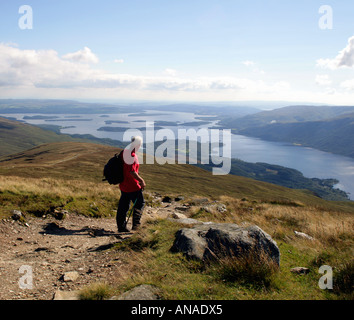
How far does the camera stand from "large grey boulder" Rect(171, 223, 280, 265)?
18.3 feet

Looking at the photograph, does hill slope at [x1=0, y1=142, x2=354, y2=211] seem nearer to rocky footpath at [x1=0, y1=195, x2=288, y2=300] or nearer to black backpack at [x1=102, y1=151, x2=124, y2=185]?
black backpack at [x1=102, y1=151, x2=124, y2=185]

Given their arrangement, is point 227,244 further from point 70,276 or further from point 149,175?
→ point 149,175

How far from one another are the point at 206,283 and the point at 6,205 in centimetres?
975

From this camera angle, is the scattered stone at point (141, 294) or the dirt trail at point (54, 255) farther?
the dirt trail at point (54, 255)

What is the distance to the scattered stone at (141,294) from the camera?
4.26m

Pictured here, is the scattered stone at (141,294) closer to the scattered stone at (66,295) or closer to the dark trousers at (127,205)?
the scattered stone at (66,295)

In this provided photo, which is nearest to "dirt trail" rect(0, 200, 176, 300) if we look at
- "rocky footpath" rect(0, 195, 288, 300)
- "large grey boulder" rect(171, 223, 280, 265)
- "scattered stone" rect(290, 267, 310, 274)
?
"rocky footpath" rect(0, 195, 288, 300)

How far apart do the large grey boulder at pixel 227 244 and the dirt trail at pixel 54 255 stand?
174 centimetres

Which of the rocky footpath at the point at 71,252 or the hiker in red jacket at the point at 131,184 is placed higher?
the hiker in red jacket at the point at 131,184

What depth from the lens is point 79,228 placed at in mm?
10102

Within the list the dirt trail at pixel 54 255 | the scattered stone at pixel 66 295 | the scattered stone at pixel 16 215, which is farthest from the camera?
the scattered stone at pixel 16 215

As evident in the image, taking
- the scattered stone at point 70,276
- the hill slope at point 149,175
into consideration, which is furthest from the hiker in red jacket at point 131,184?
the hill slope at point 149,175
